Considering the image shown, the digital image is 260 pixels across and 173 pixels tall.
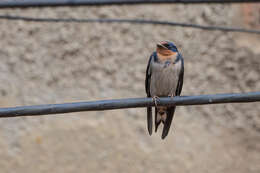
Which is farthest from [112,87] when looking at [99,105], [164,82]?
[99,105]

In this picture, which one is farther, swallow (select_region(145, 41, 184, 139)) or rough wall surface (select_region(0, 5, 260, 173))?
rough wall surface (select_region(0, 5, 260, 173))

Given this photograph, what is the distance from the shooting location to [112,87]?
3266 mm

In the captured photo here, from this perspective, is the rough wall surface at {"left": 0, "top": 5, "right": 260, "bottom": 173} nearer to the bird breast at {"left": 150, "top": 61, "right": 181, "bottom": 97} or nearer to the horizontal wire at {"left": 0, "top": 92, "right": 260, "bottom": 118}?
the bird breast at {"left": 150, "top": 61, "right": 181, "bottom": 97}

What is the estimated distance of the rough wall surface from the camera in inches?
127

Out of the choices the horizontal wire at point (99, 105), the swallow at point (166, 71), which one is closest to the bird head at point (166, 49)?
the swallow at point (166, 71)

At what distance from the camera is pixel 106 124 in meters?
3.25

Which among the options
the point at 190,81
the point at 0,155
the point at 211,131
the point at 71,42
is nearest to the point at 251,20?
the point at 190,81

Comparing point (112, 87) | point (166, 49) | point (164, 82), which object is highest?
point (166, 49)

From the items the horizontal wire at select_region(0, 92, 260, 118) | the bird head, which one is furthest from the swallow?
the horizontal wire at select_region(0, 92, 260, 118)

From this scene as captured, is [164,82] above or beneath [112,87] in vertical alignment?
above

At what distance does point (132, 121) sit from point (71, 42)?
72 centimetres

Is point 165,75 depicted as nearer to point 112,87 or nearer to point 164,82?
point 164,82

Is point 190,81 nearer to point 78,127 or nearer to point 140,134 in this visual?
point 140,134

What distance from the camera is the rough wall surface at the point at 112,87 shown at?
127 inches
